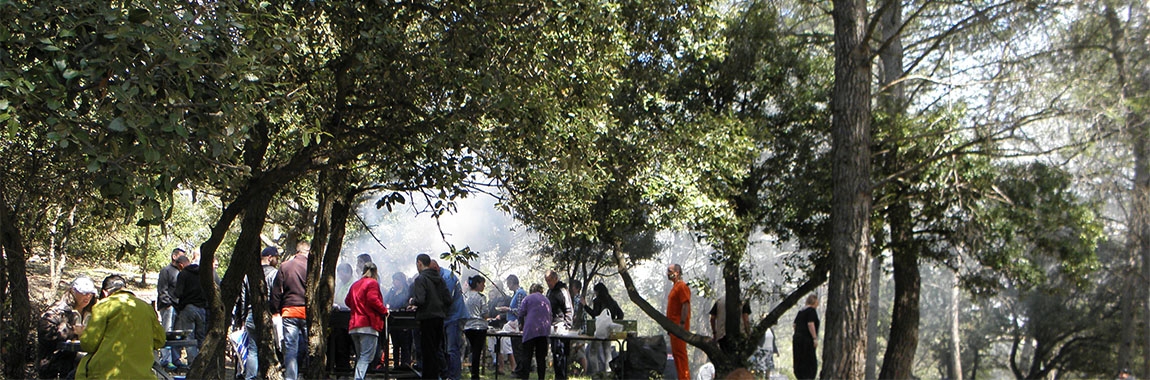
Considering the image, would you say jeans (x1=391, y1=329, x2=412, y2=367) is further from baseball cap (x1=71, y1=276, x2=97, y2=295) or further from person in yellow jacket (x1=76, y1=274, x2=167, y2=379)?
person in yellow jacket (x1=76, y1=274, x2=167, y2=379)

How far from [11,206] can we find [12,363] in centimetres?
263

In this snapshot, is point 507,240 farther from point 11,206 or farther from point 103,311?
point 103,311

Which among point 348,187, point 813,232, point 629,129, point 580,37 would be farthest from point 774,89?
point 348,187

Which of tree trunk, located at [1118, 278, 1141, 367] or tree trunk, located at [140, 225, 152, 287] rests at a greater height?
tree trunk, located at [140, 225, 152, 287]

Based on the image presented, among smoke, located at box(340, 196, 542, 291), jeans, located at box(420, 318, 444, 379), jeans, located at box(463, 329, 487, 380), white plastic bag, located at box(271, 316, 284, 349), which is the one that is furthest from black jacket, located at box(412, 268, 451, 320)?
smoke, located at box(340, 196, 542, 291)

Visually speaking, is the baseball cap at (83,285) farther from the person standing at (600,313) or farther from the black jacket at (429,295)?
the person standing at (600,313)

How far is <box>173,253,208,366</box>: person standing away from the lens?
1271cm

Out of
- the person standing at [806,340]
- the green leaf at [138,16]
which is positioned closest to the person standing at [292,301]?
the green leaf at [138,16]

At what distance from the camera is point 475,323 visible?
1359 cm

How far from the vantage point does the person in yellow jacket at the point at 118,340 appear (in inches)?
283

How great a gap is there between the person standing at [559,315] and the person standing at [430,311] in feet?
6.96

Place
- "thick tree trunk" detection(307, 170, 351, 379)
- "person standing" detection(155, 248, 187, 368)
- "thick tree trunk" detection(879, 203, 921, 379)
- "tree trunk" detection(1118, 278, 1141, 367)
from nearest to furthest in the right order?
"thick tree trunk" detection(307, 170, 351, 379)
"person standing" detection(155, 248, 187, 368)
"thick tree trunk" detection(879, 203, 921, 379)
"tree trunk" detection(1118, 278, 1141, 367)

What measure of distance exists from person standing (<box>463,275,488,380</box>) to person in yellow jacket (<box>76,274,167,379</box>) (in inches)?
238

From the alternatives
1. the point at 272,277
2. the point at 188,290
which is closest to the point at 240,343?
the point at 188,290
